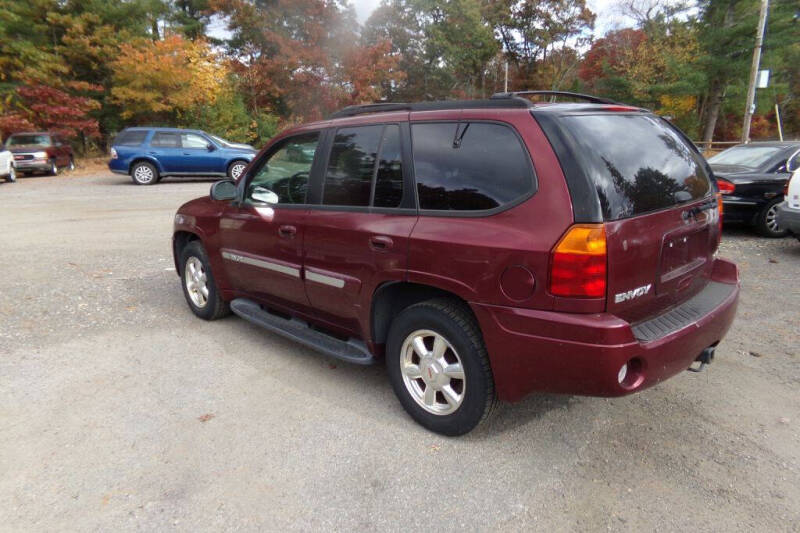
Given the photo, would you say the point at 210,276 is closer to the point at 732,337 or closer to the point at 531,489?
the point at 531,489

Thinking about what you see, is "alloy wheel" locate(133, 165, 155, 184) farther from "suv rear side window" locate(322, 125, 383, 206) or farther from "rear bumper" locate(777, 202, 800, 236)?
"rear bumper" locate(777, 202, 800, 236)

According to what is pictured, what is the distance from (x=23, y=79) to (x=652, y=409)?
2783 centimetres

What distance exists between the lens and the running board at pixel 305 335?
3.31 metres

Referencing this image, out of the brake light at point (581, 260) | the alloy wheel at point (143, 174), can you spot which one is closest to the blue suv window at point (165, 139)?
the alloy wheel at point (143, 174)

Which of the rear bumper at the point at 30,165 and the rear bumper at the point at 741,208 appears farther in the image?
the rear bumper at the point at 30,165

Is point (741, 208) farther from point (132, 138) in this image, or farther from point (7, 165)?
point (7, 165)

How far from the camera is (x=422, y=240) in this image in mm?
2783

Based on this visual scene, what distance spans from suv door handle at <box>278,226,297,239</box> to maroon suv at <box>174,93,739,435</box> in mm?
14

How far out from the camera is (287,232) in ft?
12.1

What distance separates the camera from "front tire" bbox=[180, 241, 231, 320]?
15.3 feet

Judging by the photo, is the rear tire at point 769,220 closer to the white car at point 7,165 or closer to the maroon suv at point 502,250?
the maroon suv at point 502,250

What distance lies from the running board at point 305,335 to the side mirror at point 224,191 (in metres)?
0.85

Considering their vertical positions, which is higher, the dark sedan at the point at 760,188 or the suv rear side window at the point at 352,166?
the suv rear side window at the point at 352,166

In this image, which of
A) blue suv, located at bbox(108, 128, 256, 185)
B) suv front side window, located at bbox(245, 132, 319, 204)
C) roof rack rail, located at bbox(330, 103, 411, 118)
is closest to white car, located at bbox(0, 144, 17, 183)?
blue suv, located at bbox(108, 128, 256, 185)
